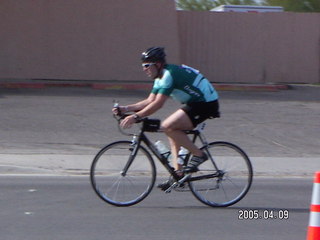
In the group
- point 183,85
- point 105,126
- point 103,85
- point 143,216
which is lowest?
point 103,85

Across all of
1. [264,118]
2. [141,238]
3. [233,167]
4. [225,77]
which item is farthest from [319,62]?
[141,238]

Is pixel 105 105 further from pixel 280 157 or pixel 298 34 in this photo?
pixel 298 34

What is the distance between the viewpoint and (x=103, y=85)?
21.6 meters

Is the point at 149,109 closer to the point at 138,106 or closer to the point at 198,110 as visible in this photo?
the point at 138,106

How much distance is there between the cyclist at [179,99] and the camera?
8078 millimetres

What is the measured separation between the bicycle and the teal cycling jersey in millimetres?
395

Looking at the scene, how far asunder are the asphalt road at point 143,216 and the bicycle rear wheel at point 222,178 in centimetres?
13

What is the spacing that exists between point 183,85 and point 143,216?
156 cm

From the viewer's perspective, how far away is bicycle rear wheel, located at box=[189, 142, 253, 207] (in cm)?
858

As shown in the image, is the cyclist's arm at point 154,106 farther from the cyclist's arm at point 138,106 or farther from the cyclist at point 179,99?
the cyclist's arm at point 138,106

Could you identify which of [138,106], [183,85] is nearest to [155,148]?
[138,106]

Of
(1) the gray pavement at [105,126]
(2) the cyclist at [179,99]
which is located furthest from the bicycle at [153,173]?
(1) the gray pavement at [105,126]

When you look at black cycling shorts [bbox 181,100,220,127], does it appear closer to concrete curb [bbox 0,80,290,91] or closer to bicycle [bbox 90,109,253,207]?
bicycle [bbox 90,109,253,207]

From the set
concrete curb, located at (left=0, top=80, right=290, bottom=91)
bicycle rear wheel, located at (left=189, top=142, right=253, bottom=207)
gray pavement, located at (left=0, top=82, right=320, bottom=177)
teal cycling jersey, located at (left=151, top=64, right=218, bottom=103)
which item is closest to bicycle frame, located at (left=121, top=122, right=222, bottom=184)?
bicycle rear wheel, located at (left=189, top=142, right=253, bottom=207)
